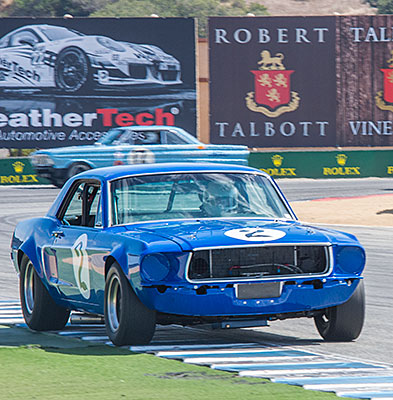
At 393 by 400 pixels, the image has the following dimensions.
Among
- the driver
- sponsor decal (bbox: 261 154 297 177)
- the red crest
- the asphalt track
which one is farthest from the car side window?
the red crest

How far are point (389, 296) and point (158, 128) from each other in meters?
18.6

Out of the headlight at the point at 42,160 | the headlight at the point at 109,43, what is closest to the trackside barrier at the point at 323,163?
the headlight at the point at 109,43

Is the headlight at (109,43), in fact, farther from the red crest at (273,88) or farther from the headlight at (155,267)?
the headlight at (155,267)

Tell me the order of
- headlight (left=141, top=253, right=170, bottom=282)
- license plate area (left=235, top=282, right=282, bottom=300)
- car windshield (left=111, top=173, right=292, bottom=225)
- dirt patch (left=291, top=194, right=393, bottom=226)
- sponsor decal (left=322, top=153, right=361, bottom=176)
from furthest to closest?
sponsor decal (left=322, top=153, right=361, bottom=176) → dirt patch (left=291, top=194, right=393, bottom=226) → car windshield (left=111, top=173, right=292, bottom=225) → license plate area (left=235, top=282, right=282, bottom=300) → headlight (left=141, top=253, right=170, bottom=282)

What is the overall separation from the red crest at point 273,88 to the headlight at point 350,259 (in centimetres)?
3285

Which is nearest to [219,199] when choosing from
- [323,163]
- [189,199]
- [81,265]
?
[189,199]

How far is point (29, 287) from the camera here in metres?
9.23

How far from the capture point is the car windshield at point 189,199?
833 centimetres

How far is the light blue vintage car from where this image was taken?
27.7 metres

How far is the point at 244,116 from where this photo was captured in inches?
1586

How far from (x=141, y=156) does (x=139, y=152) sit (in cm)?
13

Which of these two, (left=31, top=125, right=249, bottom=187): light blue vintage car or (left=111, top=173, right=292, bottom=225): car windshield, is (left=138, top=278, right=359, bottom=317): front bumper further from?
(left=31, top=125, right=249, bottom=187): light blue vintage car

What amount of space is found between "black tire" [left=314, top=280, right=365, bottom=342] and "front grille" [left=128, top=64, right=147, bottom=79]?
3154 cm

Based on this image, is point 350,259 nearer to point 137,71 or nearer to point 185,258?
point 185,258
